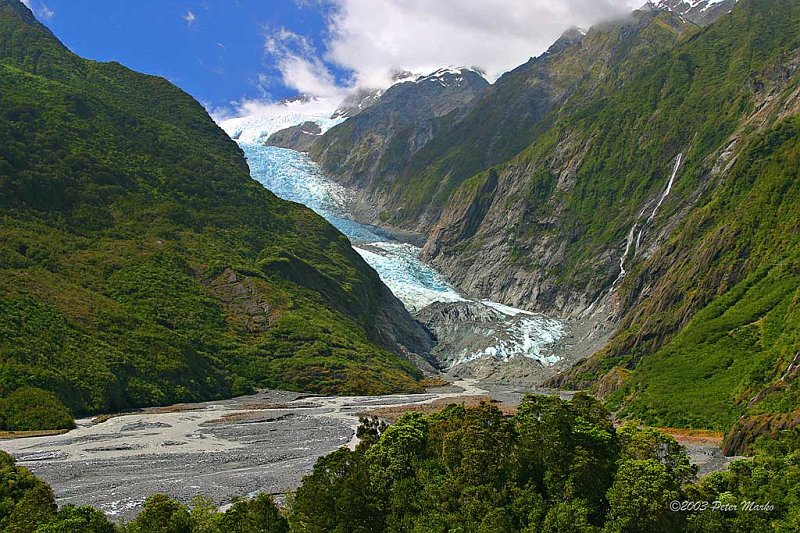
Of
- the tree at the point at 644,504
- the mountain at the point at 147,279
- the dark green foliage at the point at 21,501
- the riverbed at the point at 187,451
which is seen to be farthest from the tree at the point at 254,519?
the mountain at the point at 147,279

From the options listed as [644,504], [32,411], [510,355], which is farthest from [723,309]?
[32,411]

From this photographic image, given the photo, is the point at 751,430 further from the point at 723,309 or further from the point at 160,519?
the point at 723,309

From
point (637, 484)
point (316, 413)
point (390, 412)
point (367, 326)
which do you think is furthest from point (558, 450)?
point (367, 326)

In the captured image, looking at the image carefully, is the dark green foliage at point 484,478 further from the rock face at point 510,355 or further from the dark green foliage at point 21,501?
the rock face at point 510,355

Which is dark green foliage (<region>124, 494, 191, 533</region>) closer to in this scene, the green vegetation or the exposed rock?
the green vegetation

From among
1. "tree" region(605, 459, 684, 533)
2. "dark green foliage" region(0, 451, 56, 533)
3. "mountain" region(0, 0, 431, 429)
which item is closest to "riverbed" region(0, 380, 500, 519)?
"mountain" region(0, 0, 431, 429)

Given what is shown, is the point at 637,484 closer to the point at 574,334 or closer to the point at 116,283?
the point at 116,283
